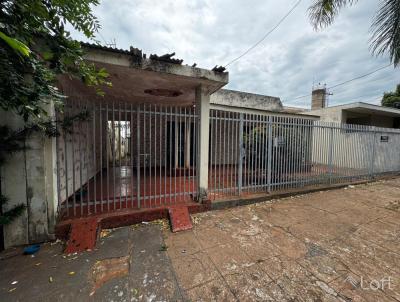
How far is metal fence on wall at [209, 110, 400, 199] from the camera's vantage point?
4.81 metres

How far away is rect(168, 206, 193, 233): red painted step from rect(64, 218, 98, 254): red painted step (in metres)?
1.28

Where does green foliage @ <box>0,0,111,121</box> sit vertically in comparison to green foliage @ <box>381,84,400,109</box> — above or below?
below

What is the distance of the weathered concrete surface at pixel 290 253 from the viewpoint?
2.05 meters

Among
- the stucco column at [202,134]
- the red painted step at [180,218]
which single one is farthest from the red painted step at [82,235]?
the stucco column at [202,134]

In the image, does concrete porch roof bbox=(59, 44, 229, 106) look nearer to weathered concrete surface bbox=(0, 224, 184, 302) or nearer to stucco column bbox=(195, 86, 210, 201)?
stucco column bbox=(195, 86, 210, 201)

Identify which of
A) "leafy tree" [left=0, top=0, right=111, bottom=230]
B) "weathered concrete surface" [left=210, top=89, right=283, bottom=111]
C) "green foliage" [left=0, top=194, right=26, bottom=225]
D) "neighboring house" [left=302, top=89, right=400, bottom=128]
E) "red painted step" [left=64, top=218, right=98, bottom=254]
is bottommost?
"red painted step" [left=64, top=218, right=98, bottom=254]

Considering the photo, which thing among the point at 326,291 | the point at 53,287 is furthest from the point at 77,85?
the point at 326,291

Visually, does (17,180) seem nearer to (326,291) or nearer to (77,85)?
(77,85)

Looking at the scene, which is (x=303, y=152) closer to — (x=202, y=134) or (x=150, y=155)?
(x=202, y=134)

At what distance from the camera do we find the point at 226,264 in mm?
2451

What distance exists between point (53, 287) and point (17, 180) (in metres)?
1.65

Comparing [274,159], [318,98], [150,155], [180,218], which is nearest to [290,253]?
[180,218]

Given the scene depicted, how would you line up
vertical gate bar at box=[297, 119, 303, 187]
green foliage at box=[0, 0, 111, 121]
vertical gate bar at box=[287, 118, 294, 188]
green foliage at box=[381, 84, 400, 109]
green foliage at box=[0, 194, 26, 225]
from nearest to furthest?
green foliage at box=[0, 0, 111, 121] < green foliage at box=[0, 194, 26, 225] < vertical gate bar at box=[287, 118, 294, 188] < vertical gate bar at box=[297, 119, 303, 187] < green foliage at box=[381, 84, 400, 109]

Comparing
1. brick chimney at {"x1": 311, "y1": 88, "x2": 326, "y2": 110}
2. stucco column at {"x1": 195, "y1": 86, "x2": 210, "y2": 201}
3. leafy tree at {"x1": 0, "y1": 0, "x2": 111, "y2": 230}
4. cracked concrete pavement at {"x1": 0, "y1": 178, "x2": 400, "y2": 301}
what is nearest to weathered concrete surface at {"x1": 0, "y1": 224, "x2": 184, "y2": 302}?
cracked concrete pavement at {"x1": 0, "y1": 178, "x2": 400, "y2": 301}
